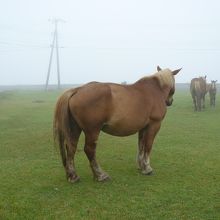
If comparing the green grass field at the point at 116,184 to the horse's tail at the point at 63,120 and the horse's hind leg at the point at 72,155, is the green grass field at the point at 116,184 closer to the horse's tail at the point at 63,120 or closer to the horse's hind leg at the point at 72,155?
the horse's hind leg at the point at 72,155

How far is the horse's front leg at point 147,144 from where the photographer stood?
7.61 meters

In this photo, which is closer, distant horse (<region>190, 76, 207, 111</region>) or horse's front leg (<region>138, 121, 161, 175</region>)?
horse's front leg (<region>138, 121, 161, 175</region>)

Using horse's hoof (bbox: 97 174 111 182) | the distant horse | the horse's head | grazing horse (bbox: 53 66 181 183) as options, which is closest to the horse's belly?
grazing horse (bbox: 53 66 181 183)

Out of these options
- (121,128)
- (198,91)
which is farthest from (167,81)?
(198,91)

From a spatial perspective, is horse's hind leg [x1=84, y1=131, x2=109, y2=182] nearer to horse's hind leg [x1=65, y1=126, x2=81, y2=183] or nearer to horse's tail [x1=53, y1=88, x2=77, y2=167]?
horse's hind leg [x1=65, y1=126, x2=81, y2=183]

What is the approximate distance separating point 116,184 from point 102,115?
1.34 metres

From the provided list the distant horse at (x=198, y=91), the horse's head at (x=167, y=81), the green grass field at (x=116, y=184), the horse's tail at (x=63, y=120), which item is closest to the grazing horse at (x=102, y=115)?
the horse's tail at (x=63, y=120)

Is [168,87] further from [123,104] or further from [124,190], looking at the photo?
[124,190]

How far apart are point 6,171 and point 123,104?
3.00 meters

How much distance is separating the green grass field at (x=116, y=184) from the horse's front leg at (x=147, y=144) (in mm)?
211

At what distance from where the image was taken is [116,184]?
6930 mm

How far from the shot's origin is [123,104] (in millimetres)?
6988

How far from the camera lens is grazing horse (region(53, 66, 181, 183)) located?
6.62 metres

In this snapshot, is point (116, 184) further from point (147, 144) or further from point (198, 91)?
point (198, 91)
